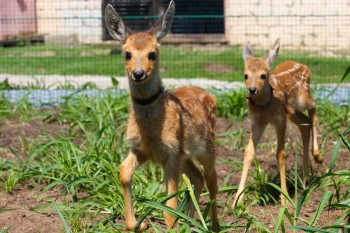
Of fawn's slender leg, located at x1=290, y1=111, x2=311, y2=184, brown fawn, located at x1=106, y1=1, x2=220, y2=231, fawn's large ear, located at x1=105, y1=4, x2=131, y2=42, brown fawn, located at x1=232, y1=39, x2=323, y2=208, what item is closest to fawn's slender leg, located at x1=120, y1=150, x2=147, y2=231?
brown fawn, located at x1=106, y1=1, x2=220, y2=231

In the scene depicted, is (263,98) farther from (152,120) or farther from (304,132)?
(152,120)

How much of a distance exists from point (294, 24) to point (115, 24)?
12016 mm

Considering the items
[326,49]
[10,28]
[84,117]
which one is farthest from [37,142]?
[10,28]

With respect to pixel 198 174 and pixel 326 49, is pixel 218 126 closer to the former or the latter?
pixel 198 174

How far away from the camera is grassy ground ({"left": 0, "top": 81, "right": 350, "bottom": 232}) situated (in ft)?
18.0

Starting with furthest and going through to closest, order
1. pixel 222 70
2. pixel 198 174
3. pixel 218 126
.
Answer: pixel 222 70 < pixel 218 126 < pixel 198 174

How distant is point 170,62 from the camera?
15.8 metres

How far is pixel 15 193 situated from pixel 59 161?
0.53m

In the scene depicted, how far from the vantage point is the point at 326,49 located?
1677cm

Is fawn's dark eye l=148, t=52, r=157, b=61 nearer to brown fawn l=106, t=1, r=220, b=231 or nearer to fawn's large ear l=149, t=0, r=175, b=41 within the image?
brown fawn l=106, t=1, r=220, b=231

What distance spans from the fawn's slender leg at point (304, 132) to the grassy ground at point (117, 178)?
11 centimetres

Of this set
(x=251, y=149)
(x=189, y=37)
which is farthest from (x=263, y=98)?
(x=189, y=37)

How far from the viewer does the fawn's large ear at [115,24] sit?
5984mm

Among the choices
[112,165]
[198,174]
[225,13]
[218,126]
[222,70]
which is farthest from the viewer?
[225,13]
